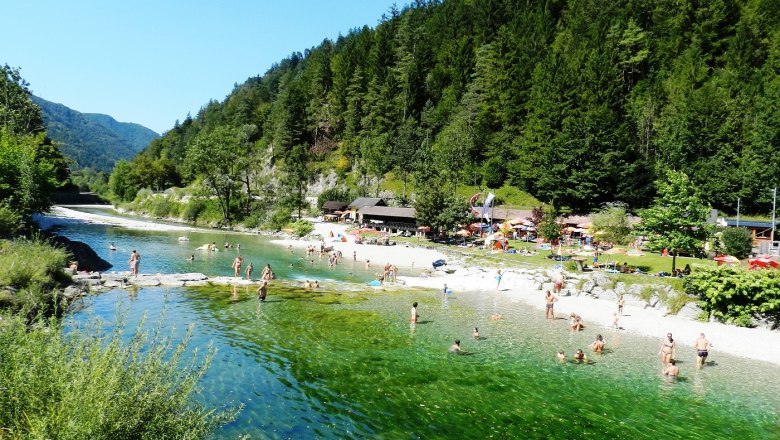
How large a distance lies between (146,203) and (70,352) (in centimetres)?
12497

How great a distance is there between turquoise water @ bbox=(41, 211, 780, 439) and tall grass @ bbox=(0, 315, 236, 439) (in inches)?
127

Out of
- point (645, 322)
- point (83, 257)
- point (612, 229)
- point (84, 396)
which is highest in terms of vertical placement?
point (612, 229)

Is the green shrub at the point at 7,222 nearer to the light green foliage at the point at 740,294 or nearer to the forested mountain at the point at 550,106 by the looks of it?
the forested mountain at the point at 550,106

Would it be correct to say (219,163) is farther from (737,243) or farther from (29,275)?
(737,243)

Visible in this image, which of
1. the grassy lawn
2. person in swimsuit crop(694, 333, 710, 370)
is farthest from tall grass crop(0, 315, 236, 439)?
the grassy lawn

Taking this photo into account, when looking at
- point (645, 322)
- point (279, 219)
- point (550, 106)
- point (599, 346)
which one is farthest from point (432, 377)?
point (550, 106)

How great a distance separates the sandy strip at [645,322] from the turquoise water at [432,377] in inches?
61.4

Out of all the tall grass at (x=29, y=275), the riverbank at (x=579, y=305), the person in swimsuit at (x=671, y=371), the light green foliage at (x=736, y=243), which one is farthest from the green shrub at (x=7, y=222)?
the light green foliage at (x=736, y=243)

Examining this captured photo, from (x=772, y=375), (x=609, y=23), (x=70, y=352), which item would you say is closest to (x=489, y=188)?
(x=609, y=23)

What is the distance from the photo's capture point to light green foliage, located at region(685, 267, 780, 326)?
28031 millimetres

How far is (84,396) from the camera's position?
7164 mm

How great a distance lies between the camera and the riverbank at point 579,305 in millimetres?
25641

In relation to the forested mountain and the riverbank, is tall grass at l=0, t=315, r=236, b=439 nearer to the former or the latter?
the riverbank

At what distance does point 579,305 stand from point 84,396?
33921 mm
